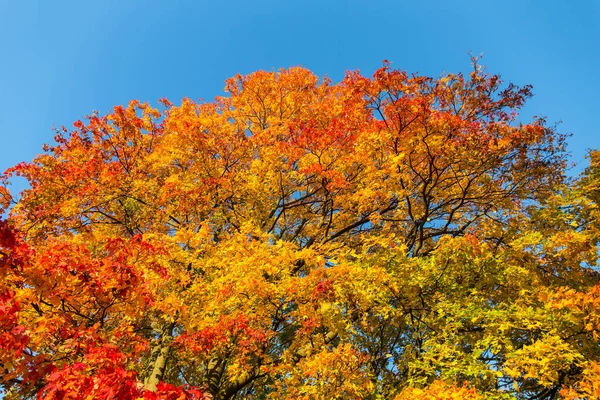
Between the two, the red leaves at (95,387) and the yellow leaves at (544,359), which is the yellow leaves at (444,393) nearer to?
the yellow leaves at (544,359)

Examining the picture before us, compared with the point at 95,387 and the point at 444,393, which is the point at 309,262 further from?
the point at 95,387

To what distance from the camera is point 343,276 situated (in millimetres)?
7754

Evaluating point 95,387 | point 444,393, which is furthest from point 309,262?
point 95,387

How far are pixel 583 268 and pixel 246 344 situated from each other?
7565 millimetres

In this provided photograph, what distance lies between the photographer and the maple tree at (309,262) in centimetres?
566

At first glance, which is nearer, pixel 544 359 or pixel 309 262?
pixel 544 359

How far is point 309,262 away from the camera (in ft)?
28.0

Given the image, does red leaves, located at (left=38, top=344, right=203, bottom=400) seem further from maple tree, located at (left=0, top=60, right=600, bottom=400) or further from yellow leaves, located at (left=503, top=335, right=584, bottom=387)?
yellow leaves, located at (left=503, top=335, right=584, bottom=387)

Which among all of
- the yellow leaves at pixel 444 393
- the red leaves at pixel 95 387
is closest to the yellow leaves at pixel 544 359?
the yellow leaves at pixel 444 393

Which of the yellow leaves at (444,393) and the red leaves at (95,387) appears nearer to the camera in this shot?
the red leaves at (95,387)

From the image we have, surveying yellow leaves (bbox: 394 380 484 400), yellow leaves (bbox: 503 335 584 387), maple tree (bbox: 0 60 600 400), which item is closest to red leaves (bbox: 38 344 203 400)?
maple tree (bbox: 0 60 600 400)

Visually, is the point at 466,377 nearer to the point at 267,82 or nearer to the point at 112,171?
the point at 112,171

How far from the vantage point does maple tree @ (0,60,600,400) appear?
566cm

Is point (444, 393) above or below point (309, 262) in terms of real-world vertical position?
below
